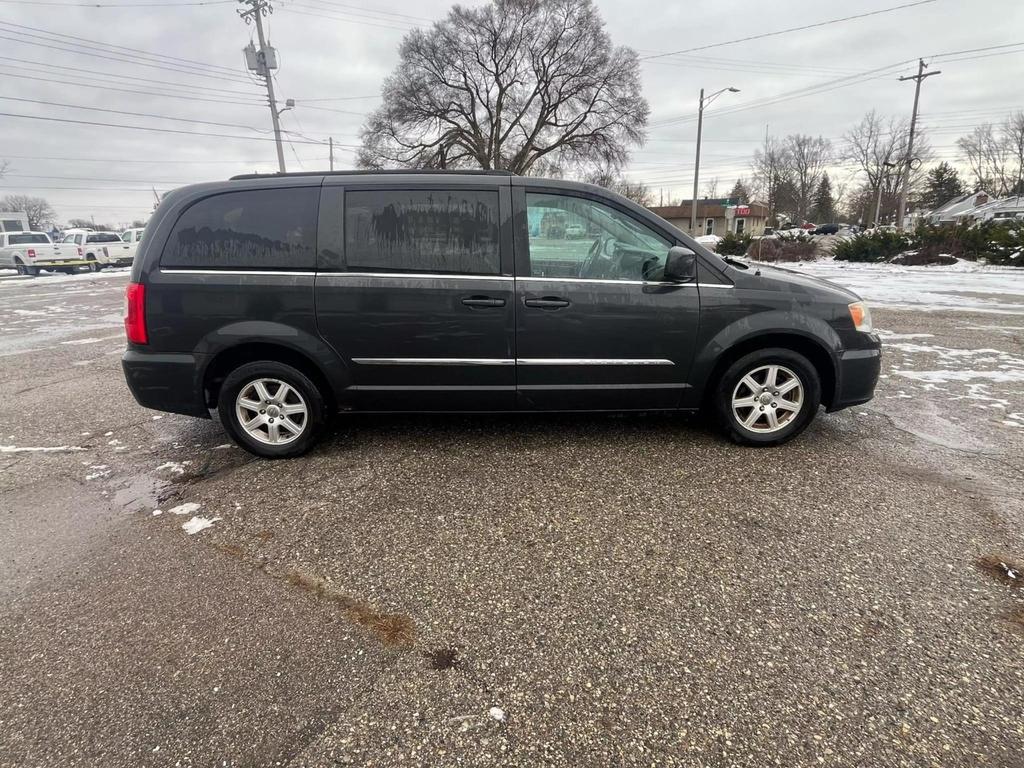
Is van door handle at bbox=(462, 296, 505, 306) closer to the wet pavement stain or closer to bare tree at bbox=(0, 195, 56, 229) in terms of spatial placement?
the wet pavement stain

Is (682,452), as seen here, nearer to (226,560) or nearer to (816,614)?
(816,614)

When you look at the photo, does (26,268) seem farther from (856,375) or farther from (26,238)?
(856,375)

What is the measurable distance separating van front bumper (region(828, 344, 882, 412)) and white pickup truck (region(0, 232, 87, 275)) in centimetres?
3380

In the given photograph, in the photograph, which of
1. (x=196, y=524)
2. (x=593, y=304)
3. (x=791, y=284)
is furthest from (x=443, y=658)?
(x=791, y=284)

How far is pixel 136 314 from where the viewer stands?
3641mm

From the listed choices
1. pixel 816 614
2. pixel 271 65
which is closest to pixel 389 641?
pixel 816 614

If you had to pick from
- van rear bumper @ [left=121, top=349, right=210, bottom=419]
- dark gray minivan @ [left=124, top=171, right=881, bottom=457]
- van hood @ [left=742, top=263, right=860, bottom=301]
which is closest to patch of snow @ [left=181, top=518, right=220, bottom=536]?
dark gray minivan @ [left=124, top=171, right=881, bottom=457]

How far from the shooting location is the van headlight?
12.4 ft

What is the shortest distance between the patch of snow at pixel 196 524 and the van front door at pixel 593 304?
2.00 metres

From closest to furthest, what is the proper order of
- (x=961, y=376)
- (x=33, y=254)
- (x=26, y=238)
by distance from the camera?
Answer: (x=961, y=376) → (x=33, y=254) → (x=26, y=238)

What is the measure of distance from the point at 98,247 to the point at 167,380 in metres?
32.0

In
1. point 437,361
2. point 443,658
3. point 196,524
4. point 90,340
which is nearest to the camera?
point 443,658

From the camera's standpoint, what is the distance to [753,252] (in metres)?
23.6

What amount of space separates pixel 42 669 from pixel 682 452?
347 cm
